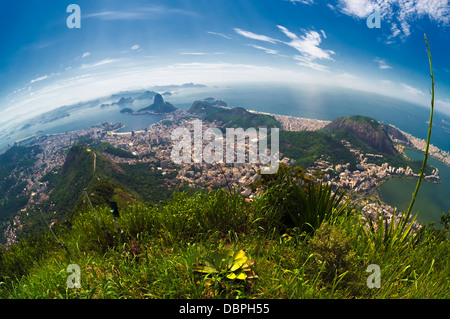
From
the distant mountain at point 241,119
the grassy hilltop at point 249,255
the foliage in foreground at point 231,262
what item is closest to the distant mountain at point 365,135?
the distant mountain at point 241,119

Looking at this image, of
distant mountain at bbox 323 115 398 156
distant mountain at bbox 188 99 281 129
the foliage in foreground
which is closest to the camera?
the foliage in foreground

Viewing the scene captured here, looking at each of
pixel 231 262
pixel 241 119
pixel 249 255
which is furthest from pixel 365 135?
pixel 231 262

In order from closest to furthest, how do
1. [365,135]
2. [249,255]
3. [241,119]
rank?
[249,255] < [365,135] < [241,119]

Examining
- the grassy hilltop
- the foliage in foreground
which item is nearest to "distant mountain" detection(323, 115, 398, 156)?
the grassy hilltop

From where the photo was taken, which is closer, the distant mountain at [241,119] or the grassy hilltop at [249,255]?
the grassy hilltop at [249,255]

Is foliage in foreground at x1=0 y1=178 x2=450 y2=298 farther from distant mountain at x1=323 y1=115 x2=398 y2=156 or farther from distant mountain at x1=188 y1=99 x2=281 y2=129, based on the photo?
distant mountain at x1=188 y1=99 x2=281 y2=129

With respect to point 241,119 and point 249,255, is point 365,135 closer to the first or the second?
point 241,119

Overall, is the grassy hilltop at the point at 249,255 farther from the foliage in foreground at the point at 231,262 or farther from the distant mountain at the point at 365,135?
the distant mountain at the point at 365,135

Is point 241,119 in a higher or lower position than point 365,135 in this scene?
higher

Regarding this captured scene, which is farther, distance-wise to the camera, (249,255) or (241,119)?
(241,119)
